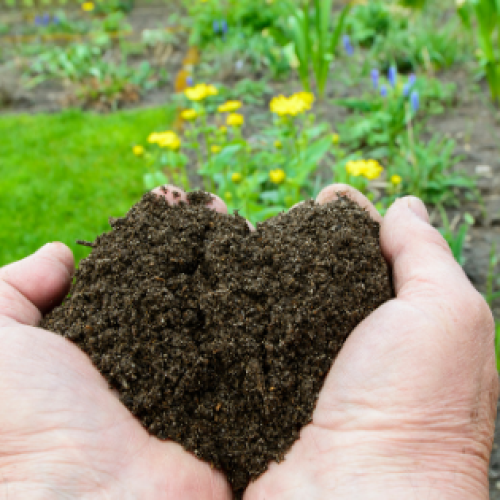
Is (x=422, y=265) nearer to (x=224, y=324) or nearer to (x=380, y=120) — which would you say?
(x=224, y=324)

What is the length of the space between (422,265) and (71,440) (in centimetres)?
111

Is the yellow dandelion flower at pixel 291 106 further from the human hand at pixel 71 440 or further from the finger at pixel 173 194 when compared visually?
the human hand at pixel 71 440

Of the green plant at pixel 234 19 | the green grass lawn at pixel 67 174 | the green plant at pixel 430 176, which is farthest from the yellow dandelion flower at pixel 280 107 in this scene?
the green plant at pixel 234 19

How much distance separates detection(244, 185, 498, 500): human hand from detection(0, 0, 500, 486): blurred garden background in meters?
0.78

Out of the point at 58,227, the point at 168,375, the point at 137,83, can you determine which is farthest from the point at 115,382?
the point at 137,83

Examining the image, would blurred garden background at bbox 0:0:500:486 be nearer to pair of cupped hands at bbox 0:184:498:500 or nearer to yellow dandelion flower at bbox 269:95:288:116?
yellow dandelion flower at bbox 269:95:288:116

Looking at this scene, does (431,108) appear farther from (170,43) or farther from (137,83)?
(170,43)

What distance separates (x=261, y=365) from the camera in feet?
4.63

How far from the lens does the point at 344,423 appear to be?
4.42 feet

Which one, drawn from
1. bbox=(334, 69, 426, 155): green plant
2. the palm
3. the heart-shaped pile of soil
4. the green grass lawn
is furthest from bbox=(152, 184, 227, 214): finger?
bbox=(334, 69, 426, 155): green plant

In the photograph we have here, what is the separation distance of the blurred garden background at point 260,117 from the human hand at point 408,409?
2.55 ft

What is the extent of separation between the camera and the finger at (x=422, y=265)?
4.45 feet

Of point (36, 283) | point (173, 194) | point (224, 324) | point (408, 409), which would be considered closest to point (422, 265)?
point (408, 409)

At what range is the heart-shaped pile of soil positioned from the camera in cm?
139
